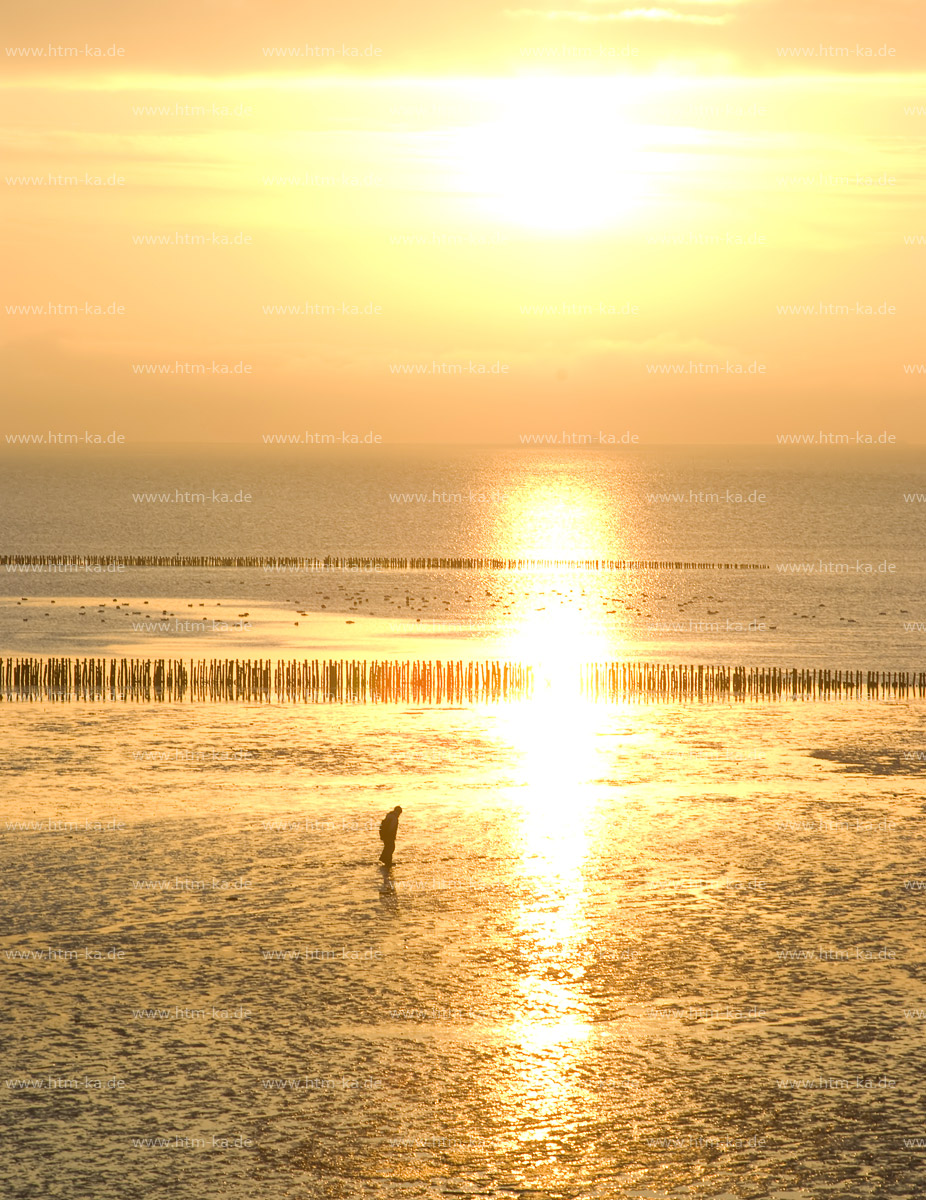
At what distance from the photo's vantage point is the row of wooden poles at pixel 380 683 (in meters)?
46.2

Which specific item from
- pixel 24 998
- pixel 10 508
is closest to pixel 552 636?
pixel 24 998

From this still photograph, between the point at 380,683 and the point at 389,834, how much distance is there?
20.8m

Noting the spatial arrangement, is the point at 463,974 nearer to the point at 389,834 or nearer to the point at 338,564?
the point at 389,834

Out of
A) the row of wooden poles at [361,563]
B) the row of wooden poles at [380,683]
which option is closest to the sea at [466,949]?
the row of wooden poles at [380,683]

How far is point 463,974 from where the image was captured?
2153cm

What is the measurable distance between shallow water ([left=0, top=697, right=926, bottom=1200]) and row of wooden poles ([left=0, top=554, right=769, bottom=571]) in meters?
69.1

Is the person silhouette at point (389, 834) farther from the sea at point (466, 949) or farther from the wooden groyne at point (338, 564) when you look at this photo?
the wooden groyne at point (338, 564)

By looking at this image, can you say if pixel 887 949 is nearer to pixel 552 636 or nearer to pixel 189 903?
pixel 189 903

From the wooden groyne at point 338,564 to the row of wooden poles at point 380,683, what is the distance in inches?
2093

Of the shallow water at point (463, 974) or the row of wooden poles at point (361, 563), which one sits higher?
the row of wooden poles at point (361, 563)

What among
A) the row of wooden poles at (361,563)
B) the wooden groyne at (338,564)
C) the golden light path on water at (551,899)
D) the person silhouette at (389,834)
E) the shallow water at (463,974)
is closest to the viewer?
the shallow water at (463,974)

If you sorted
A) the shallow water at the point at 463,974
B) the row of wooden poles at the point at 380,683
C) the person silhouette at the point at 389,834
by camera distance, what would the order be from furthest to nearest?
the row of wooden poles at the point at 380,683 < the person silhouette at the point at 389,834 < the shallow water at the point at 463,974

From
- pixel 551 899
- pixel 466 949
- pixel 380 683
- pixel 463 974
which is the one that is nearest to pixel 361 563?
pixel 380 683

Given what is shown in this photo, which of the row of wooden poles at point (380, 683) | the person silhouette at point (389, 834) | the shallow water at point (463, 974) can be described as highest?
the row of wooden poles at point (380, 683)
